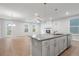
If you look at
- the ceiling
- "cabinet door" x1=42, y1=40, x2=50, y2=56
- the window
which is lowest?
"cabinet door" x1=42, y1=40, x2=50, y2=56

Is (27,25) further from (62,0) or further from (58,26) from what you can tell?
(62,0)

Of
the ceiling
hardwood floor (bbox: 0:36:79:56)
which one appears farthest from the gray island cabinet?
the ceiling

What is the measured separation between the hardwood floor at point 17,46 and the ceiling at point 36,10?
36 centimetres

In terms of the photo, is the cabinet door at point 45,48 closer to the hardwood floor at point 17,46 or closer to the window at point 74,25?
the hardwood floor at point 17,46

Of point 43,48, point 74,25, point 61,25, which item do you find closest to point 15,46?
point 43,48

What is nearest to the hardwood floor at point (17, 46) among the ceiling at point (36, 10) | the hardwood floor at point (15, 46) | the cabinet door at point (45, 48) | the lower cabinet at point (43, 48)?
the hardwood floor at point (15, 46)

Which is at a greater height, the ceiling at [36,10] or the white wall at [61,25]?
the ceiling at [36,10]

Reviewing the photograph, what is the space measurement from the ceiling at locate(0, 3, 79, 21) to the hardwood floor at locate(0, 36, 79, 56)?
356 millimetres

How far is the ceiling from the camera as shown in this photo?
1416 millimetres

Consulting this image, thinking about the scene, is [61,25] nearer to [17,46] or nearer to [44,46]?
[44,46]

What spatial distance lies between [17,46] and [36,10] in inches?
26.7

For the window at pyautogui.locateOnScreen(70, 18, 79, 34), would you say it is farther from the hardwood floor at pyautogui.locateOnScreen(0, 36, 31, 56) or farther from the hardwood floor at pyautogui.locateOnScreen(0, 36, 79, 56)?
the hardwood floor at pyautogui.locateOnScreen(0, 36, 31, 56)

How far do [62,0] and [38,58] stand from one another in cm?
92

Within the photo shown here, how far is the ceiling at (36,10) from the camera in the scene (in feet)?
4.65
